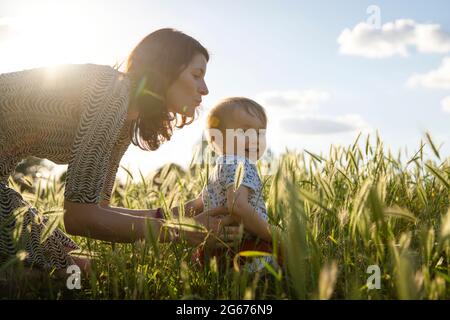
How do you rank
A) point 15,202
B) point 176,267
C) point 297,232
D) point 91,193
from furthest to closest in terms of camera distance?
A: point 15,202 < point 91,193 < point 176,267 < point 297,232

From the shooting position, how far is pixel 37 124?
1.88 m

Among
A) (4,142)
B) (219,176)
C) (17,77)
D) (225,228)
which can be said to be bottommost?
(225,228)

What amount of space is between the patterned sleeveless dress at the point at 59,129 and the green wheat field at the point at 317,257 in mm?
114

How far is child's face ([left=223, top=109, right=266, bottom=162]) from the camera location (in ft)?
6.29

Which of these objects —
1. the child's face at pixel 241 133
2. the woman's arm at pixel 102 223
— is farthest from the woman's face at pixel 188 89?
the woman's arm at pixel 102 223

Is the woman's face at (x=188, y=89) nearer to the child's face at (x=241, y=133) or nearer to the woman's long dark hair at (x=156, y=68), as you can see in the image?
the woman's long dark hair at (x=156, y=68)

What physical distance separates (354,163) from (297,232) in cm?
107

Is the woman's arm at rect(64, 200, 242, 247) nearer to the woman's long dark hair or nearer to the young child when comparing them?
the young child

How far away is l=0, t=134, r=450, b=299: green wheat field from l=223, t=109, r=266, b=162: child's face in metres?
0.33
